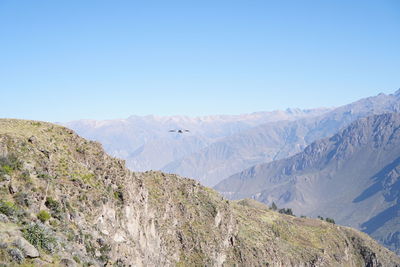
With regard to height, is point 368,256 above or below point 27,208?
below

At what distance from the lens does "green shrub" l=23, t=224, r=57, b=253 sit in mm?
41406

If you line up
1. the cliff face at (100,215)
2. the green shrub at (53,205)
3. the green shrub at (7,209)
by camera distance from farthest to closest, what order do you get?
the green shrub at (53,205), the cliff face at (100,215), the green shrub at (7,209)

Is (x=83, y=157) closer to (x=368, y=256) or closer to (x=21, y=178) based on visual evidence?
(x=21, y=178)

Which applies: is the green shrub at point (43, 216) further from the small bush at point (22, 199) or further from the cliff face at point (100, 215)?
the small bush at point (22, 199)

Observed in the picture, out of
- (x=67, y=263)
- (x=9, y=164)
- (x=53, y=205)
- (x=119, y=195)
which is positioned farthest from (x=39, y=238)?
(x=119, y=195)

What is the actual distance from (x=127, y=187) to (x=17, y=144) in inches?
933

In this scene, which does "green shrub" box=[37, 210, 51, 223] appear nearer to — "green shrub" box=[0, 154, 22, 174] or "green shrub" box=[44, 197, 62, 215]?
"green shrub" box=[44, 197, 62, 215]

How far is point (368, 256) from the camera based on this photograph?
19900 cm

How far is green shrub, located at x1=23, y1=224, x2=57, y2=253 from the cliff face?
98 mm

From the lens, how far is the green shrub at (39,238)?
4141cm

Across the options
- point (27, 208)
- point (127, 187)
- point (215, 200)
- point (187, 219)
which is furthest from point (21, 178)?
point (215, 200)

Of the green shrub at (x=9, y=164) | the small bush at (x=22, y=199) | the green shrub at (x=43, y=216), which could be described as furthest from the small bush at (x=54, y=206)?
the green shrub at (x=9, y=164)

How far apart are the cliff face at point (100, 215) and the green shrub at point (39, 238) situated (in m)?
0.10

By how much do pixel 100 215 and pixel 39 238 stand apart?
86.4 feet
